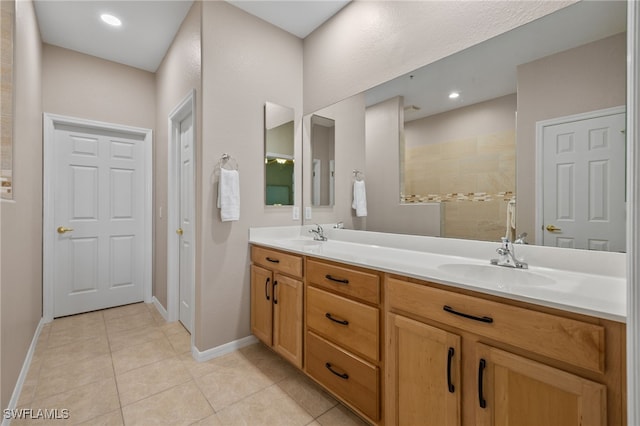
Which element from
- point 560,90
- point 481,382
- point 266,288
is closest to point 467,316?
point 481,382

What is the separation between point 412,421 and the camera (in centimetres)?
115

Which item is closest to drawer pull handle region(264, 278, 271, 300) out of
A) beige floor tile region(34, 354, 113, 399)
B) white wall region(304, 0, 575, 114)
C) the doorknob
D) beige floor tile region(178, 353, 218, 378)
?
beige floor tile region(178, 353, 218, 378)

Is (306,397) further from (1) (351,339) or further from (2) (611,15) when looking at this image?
(2) (611,15)

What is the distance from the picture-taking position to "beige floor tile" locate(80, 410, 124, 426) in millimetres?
1465

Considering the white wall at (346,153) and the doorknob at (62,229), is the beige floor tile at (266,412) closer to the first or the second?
the white wall at (346,153)

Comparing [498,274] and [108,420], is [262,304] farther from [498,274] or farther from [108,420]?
[498,274]

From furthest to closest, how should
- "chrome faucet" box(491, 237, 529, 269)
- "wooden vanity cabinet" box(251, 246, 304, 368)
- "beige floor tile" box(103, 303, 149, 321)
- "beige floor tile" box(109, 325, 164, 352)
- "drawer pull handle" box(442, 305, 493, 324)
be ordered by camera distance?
"beige floor tile" box(103, 303, 149, 321) < "beige floor tile" box(109, 325, 164, 352) < "wooden vanity cabinet" box(251, 246, 304, 368) < "chrome faucet" box(491, 237, 529, 269) < "drawer pull handle" box(442, 305, 493, 324)

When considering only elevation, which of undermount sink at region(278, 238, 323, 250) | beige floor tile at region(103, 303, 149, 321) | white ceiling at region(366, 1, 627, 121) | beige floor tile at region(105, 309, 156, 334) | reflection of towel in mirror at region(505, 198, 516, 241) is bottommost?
beige floor tile at region(105, 309, 156, 334)

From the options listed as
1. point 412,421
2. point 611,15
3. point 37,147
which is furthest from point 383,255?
point 37,147

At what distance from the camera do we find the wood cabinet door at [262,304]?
6.68 ft

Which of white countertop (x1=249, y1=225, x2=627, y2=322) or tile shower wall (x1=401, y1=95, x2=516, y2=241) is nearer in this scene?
white countertop (x1=249, y1=225, x2=627, y2=322)

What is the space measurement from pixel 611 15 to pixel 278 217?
86.8 inches

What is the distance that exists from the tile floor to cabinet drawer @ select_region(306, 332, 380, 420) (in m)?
0.19

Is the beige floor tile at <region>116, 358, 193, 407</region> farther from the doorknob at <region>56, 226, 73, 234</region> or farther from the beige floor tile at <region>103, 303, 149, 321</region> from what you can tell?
the doorknob at <region>56, 226, 73, 234</region>
